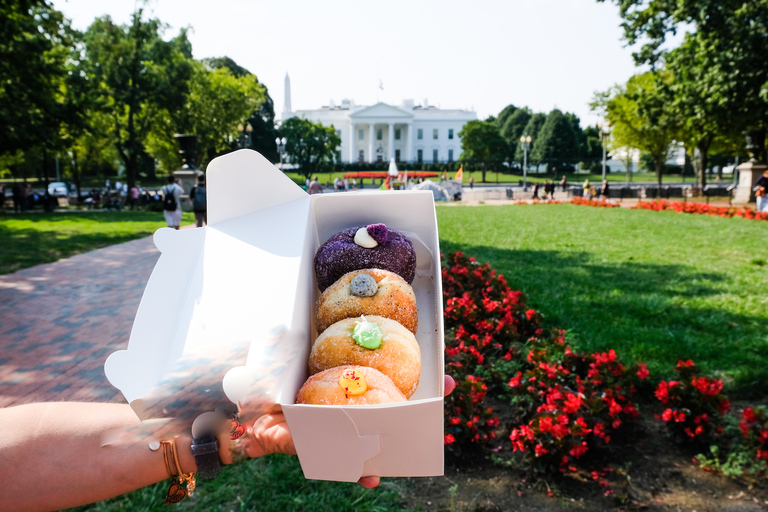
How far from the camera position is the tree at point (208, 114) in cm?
3984

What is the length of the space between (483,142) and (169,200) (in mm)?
63346

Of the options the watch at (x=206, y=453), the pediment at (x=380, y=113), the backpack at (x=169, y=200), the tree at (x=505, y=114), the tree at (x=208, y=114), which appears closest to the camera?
the watch at (x=206, y=453)

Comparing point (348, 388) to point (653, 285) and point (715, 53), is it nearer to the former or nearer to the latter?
point (653, 285)

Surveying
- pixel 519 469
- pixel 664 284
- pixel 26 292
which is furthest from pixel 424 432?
pixel 26 292

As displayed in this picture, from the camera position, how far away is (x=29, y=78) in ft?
58.3

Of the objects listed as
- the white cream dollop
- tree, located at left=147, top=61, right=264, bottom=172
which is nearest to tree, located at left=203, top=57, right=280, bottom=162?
tree, located at left=147, top=61, right=264, bottom=172

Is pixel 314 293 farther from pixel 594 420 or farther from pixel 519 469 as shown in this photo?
pixel 594 420

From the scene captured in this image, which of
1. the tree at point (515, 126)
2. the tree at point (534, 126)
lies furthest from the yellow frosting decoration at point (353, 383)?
the tree at point (515, 126)

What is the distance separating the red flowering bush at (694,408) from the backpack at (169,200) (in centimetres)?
1319

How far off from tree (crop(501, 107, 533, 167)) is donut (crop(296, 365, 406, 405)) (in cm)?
8243

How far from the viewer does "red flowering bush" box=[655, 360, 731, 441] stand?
320cm

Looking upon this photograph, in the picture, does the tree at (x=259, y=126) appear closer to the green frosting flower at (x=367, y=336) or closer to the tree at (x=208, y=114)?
the tree at (x=208, y=114)

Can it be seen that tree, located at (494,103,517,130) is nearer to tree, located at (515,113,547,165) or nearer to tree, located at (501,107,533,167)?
tree, located at (501,107,533,167)

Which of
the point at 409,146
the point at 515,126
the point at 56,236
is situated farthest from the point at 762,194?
the point at 409,146
